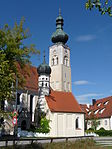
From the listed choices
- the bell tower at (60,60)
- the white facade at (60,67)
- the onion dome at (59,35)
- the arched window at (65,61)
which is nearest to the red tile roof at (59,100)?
the white facade at (60,67)

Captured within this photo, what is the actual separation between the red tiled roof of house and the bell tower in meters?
14.3

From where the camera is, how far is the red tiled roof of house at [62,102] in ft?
132

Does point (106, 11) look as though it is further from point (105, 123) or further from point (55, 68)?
point (55, 68)

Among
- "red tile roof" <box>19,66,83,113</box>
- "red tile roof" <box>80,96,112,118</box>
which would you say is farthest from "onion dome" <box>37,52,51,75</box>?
"red tile roof" <box>80,96,112,118</box>

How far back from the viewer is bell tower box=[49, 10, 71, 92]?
5962 centimetres

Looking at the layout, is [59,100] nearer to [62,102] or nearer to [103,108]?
[62,102]

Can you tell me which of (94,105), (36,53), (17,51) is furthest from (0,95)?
(94,105)

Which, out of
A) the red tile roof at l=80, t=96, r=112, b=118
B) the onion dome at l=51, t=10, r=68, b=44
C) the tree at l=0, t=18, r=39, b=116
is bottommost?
the red tile roof at l=80, t=96, r=112, b=118

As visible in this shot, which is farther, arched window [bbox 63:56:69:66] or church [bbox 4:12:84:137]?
arched window [bbox 63:56:69:66]

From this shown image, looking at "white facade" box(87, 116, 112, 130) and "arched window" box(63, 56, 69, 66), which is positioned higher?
"arched window" box(63, 56, 69, 66)

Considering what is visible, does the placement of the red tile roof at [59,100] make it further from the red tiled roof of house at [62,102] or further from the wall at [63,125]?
the wall at [63,125]

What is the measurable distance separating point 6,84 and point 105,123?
39.7 m

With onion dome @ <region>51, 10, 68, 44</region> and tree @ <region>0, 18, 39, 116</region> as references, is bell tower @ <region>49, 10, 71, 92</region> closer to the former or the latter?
onion dome @ <region>51, 10, 68, 44</region>

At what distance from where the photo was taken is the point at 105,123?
5309 cm
